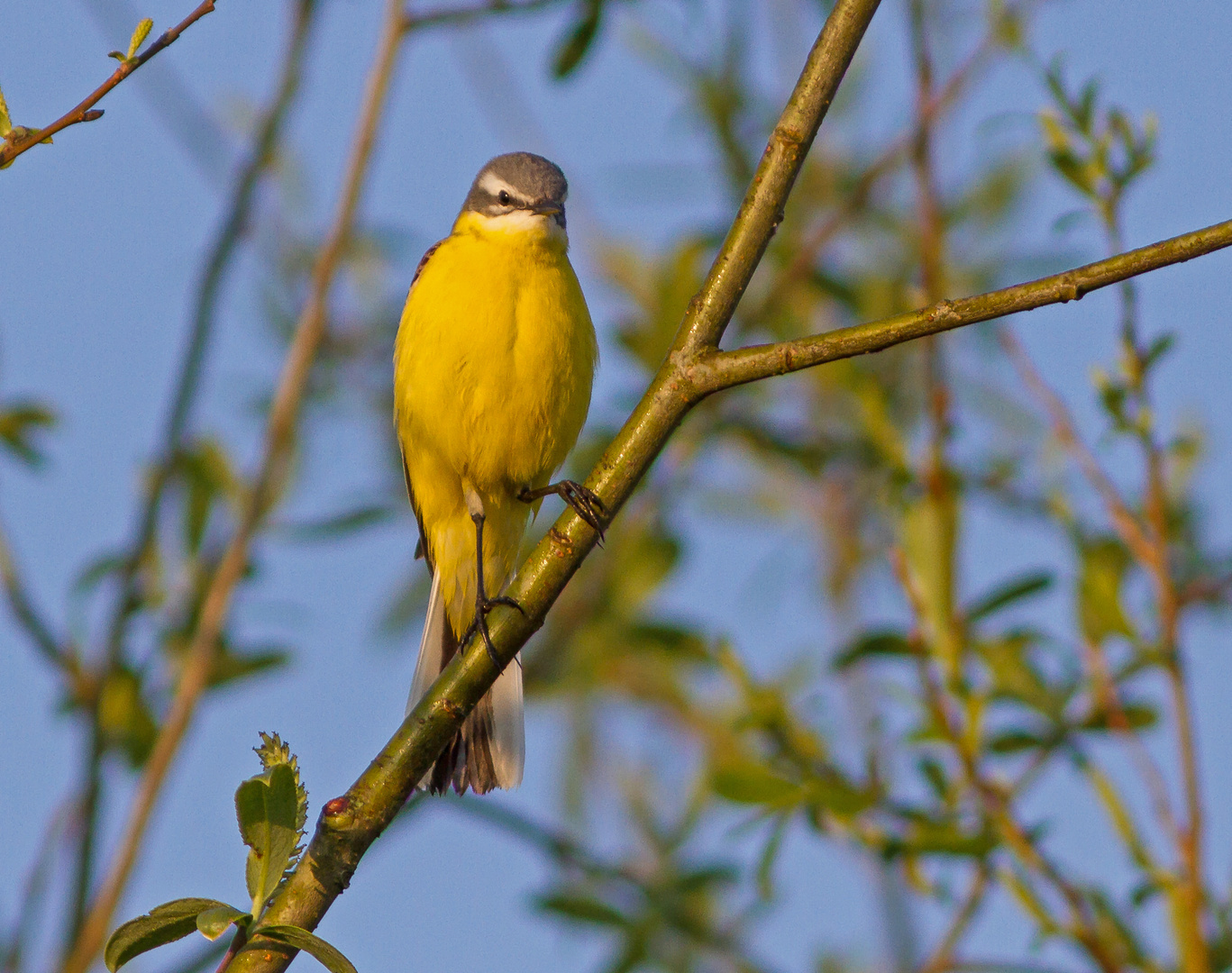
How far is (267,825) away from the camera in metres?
1.67

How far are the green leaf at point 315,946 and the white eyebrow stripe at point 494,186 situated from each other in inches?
143

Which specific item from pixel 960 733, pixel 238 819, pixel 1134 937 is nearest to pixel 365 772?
pixel 238 819

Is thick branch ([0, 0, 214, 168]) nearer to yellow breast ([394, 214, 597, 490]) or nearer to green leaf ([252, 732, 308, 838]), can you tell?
green leaf ([252, 732, 308, 838])

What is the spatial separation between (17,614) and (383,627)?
69.2 inches

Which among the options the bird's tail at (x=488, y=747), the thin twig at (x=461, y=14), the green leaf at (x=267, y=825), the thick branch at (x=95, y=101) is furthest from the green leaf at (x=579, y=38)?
the green leaf at (x=267, y=825)

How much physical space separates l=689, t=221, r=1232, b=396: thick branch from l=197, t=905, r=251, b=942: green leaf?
934 millimetres

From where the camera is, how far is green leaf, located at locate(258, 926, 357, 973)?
1.61m

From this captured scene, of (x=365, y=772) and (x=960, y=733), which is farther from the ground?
(x=960, y=733)

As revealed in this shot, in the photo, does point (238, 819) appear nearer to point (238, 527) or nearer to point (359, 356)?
point (238, 527)

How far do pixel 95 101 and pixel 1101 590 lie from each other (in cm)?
247

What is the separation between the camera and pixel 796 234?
4988mm

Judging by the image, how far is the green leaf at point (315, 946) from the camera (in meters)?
1.61

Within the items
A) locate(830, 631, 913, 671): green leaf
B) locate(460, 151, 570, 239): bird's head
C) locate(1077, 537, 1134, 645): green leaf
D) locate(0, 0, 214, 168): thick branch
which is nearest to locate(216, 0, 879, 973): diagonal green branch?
locate(0, 0, 214, 168): thick branch

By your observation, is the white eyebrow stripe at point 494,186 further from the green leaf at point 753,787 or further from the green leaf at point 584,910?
the green leaf at point 753,787
